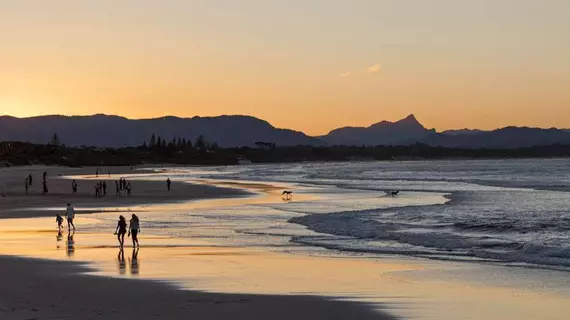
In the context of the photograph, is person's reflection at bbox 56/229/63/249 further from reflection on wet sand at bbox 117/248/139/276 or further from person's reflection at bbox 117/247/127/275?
reflection on wet sand at bbox 117/248/139/276

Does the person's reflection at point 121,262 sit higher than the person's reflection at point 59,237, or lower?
lower

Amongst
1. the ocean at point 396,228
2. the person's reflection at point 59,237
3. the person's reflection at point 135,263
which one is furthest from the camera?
the person's reflection at point 59,237

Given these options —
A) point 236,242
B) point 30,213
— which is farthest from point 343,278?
point 30,213

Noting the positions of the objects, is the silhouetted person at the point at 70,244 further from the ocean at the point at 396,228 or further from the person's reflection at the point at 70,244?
the ocean at the point at 396,228

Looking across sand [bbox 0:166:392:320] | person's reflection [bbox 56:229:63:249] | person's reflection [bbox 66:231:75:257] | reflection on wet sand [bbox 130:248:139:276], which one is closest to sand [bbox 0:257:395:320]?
sand [bbox 0:166:392:320]

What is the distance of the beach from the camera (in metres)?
13.8

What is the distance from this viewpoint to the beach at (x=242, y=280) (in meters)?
13.8

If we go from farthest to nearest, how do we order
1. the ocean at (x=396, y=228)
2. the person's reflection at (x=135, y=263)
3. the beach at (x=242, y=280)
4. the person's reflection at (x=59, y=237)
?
the person's reflection at (x=59, y=237) < the ocean at (x=396, y=228) < the person's reflection at (x=135, y=263) < the beach at (x=242, y=280)

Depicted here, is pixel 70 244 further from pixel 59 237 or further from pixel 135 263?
pixel 135 263

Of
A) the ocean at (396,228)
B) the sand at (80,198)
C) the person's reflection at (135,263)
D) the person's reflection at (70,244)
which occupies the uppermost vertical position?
the sand at (80,198)

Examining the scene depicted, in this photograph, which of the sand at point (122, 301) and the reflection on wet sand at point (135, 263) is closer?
the sand at point (122, 301)

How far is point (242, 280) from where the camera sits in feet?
56.9

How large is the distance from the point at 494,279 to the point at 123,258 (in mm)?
9297

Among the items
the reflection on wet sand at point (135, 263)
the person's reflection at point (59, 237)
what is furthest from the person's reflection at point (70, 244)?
the reflection on wet sand at point (135, 263)
